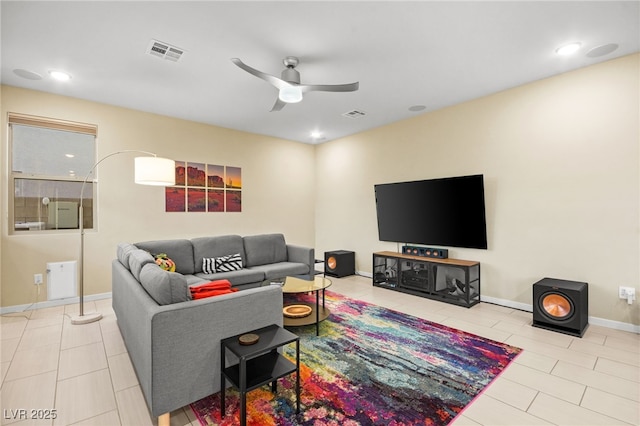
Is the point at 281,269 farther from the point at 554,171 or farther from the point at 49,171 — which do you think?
the point at 554,171

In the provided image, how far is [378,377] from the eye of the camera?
2.35 m

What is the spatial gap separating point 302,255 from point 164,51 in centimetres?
A: 326

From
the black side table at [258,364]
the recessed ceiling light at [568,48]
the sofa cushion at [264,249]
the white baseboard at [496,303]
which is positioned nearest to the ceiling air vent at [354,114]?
the sofa cushion at [264,249]

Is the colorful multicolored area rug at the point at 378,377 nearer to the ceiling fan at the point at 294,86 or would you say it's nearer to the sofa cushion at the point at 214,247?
the sofa cushion at the point at 214,247

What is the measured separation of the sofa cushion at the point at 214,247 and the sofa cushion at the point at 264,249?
0.37ft

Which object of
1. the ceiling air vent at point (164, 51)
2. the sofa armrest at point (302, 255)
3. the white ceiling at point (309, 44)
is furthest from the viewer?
the sofa armrest at point (302, 255)

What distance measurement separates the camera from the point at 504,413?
192cm

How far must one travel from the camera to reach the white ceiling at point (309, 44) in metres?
2.39

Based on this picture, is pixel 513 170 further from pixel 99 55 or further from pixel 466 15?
pixel 99 55

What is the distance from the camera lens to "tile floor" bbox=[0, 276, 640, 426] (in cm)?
191

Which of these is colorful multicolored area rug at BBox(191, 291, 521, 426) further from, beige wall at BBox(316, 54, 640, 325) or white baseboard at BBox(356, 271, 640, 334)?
beige wall at BBox(316, 54, 640, 325)

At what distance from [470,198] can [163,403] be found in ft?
13.2

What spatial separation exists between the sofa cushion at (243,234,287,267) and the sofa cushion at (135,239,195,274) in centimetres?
85

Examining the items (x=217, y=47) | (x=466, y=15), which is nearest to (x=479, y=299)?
(x=466, y=15)
